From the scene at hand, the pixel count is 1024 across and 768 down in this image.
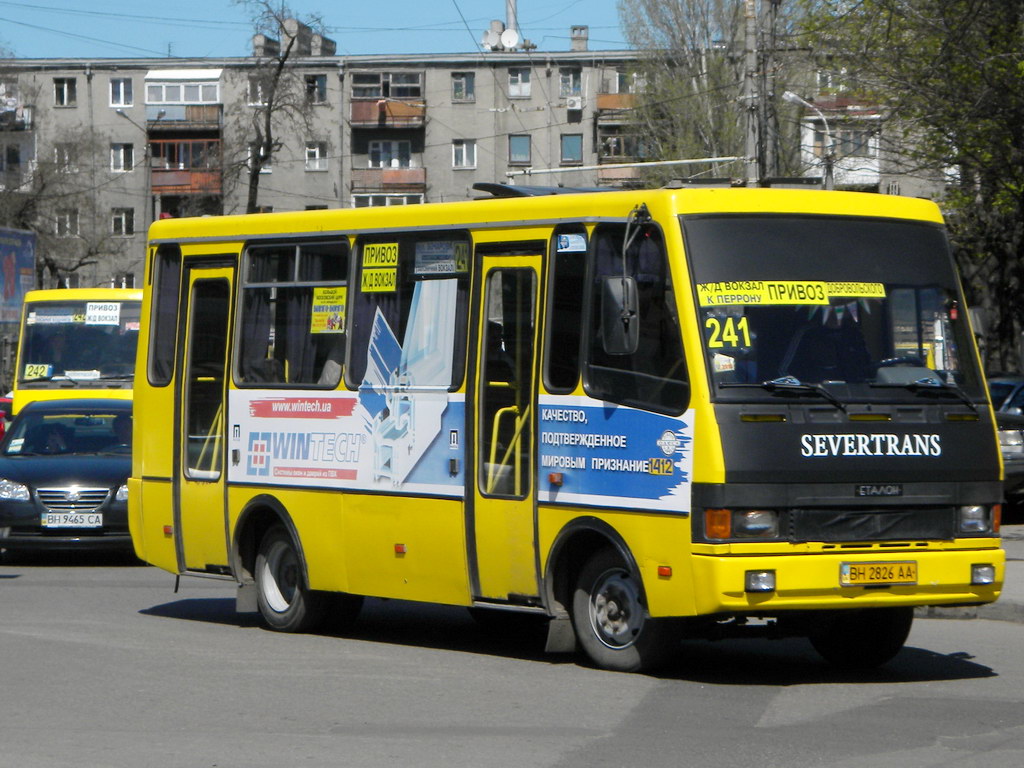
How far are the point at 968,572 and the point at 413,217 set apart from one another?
4007 millimetres

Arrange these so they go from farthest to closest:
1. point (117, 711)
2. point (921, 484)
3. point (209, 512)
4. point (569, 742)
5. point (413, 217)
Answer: point (209, 512), point (413, 217), point (921, 484), point (117, 711), point (569, 742)

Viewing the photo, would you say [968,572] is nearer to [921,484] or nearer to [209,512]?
[921,484]

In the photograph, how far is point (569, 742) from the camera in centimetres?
766

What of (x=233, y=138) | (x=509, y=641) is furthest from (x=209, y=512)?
(x=233, y=138)

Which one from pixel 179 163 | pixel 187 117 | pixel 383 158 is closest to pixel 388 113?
pixel 383 158

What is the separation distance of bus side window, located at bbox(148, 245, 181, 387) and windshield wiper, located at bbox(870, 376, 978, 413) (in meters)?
5.68

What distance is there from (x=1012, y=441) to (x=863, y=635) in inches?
438

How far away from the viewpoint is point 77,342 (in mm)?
24906

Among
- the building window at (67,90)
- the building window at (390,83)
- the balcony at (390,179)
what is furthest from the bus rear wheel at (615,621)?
the building window at (67,90)

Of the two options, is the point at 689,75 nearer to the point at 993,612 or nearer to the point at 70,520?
the point at 70,520

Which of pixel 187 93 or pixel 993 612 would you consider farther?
pixel 187 93

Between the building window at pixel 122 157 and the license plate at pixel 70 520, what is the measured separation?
6743 centimetres

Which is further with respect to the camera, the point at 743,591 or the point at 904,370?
the point at 904,370

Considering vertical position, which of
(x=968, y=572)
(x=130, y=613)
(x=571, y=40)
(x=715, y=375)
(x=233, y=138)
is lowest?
(x=130, y=613)
